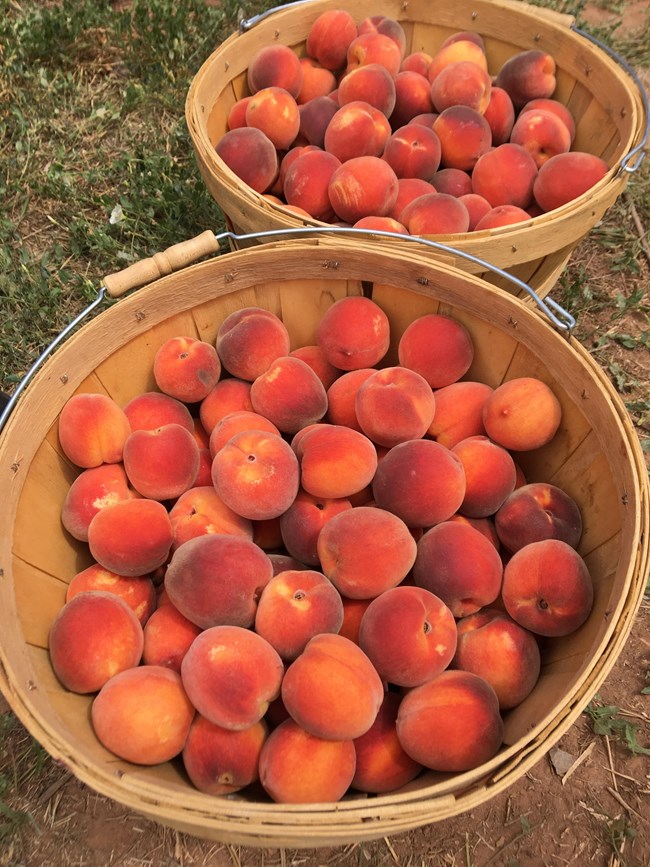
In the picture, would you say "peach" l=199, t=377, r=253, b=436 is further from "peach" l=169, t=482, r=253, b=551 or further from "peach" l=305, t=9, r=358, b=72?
"peach" l=305, t=9, r=358, b=72

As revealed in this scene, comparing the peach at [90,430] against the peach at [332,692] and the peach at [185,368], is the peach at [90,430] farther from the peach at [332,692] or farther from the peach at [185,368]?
the peach at [332,692]

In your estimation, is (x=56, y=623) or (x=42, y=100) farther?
(x=42, y=100)

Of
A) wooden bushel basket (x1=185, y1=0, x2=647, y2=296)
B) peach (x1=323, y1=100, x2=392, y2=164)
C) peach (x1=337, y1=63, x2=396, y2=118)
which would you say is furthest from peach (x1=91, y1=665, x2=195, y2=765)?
peach (x1=337, y1=63, x2=396, y2=118)

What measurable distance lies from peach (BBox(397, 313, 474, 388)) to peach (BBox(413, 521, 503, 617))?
41 cm

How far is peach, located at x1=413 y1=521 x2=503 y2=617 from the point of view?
129 cm

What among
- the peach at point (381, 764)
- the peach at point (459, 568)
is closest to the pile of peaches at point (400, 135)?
the peach at point (459, 568)

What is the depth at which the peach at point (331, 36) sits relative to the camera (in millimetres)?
2406

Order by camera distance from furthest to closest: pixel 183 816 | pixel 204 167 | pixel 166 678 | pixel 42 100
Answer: pixel 42 100
pixel 204 167
pixel 166 678
pixel 183 816

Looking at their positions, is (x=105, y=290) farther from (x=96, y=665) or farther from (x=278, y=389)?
(x=96, y=665)

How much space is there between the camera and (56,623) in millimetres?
1254

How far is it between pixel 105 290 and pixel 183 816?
1093mm

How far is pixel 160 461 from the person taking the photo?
4.74 ft

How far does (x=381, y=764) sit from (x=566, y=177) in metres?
1.75

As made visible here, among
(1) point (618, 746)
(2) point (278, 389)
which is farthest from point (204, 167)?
(1) point (618, 746)
